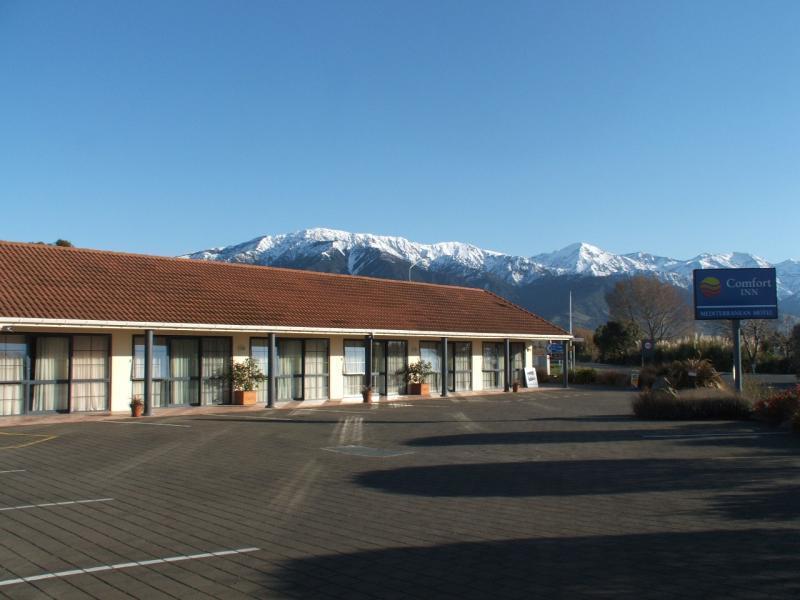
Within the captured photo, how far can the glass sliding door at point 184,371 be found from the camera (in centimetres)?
2242

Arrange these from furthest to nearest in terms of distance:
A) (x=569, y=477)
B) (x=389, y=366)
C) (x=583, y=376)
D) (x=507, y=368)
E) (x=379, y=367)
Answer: (x=583, y=376) < (x=507, y=368) < (x=389, y=366) < (x=379, y=367) < (x=569, y=477)

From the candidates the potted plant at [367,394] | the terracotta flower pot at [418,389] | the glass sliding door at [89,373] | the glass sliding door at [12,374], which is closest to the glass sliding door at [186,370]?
the glass sliding door at [89,373]

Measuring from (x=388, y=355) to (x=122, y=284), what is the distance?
34.3 ft

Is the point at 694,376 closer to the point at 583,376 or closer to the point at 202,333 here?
the point at 202,333

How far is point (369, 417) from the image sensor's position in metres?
20.9

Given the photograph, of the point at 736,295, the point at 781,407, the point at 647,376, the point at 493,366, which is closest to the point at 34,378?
the point at 781,407

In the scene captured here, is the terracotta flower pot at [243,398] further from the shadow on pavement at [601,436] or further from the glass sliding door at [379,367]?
the shadow on pavement at [601,436]

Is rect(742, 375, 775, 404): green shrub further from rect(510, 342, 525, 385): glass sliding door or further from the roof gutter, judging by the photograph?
rect(510, 342, 525, 385): glass sliding door

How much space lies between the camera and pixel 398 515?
862 centimetres

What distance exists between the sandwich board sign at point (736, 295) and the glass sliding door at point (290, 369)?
41.2 ft

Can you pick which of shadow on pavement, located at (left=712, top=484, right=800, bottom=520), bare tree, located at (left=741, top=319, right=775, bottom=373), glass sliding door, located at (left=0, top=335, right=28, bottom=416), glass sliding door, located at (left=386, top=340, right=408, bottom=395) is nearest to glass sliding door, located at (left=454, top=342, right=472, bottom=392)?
glass sliding door, located at (left=386, top=340, right=408, bottom=395)

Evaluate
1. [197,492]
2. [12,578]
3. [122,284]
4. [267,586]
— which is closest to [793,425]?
[197,492]

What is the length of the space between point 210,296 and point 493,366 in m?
14.5

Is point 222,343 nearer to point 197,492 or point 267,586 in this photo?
point 197,492
